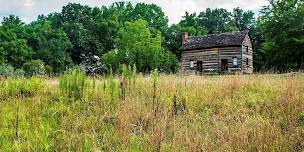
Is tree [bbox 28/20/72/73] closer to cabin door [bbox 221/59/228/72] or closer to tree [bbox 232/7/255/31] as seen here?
cabin door [bbox 221/59/228/72]

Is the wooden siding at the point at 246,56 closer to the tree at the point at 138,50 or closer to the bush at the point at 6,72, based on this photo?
the tree at the point at 138,50

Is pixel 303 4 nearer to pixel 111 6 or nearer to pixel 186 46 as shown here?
pixel 186 46

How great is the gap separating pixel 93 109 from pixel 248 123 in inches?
115

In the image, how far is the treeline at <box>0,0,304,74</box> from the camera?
29797 mm

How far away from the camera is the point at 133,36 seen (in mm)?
46844

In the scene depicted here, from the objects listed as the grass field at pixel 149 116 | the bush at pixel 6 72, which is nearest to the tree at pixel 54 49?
the bush at pixel 6 72

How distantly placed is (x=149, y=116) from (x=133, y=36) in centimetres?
4072

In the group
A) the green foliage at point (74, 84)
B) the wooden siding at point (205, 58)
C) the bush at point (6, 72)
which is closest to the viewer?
the green foliage at point (74, 84)

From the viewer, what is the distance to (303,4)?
30062mm

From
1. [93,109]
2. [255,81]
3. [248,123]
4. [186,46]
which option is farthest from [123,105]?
[186,46]

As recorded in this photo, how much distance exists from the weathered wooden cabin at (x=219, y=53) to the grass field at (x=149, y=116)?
31.1 m

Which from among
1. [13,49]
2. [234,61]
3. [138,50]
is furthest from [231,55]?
[13,49]

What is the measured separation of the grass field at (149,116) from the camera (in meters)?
5.37

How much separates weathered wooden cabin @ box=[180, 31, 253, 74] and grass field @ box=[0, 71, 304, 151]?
1225 inches
